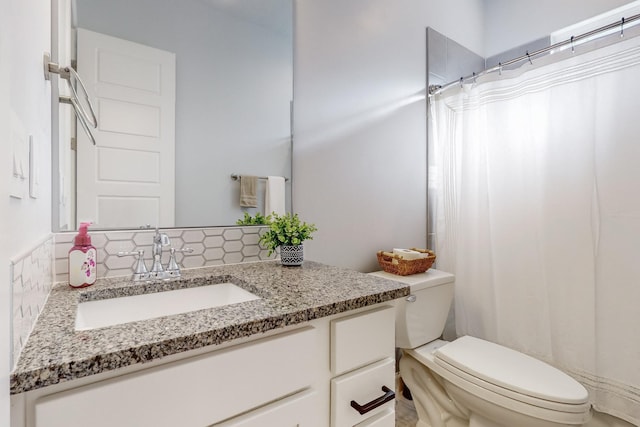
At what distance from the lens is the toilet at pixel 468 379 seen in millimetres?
1089

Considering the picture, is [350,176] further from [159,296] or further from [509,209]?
[159,296]

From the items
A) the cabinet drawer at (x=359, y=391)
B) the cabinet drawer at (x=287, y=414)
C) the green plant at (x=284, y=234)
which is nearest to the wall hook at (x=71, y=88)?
the green plant at (x=284, y=234)

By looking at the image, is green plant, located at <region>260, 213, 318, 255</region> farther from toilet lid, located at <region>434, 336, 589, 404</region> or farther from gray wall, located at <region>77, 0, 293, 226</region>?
toilet lid, located at <region>434, 336, 589, 404</region>

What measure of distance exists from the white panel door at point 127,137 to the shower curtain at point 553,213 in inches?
59.1

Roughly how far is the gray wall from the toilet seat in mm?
1042

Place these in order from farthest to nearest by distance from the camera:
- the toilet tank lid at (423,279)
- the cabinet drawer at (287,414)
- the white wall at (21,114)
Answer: the toilet tank lid at (423,279)
the cabinet drawer at (287,414)
the white wall at (21,114)

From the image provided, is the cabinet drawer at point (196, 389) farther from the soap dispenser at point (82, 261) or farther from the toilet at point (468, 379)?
the toilet at point (468, 379)

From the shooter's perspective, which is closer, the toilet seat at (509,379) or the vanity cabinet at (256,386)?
the vanity cabinet at (256,386)

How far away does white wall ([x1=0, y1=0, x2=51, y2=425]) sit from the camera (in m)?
0.38

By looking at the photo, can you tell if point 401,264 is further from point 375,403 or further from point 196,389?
point 196,389

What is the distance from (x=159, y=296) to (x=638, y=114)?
189 cm

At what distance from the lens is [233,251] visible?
48.1 inches

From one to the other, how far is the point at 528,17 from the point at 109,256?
9.00ft

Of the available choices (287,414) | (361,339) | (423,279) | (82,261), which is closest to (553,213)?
(423,279)
